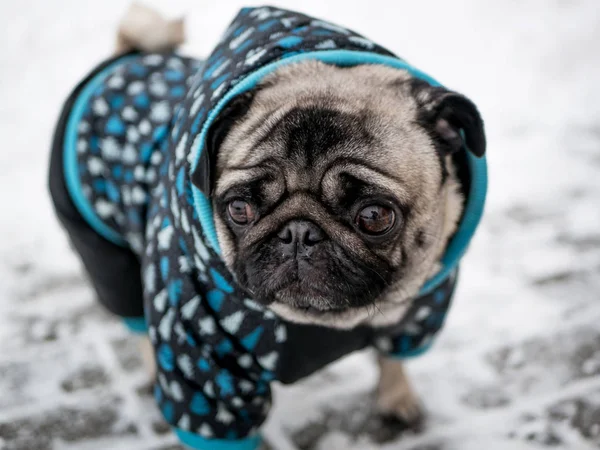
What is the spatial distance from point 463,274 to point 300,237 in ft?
5.32

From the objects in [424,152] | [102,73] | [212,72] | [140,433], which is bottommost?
[140,433]

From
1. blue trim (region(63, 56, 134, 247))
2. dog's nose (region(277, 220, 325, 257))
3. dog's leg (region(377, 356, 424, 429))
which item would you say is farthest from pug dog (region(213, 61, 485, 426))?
blue trim (region(63, 56, 134, 247))

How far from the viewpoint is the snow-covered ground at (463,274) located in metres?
2.50

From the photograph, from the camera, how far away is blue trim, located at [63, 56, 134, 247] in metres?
2.42

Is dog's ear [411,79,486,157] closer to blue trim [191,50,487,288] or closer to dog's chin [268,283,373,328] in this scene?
blue trim [191,50,487,288]

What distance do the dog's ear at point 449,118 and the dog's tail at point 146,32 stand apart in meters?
1.27

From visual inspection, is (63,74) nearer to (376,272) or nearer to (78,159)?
(78,159)

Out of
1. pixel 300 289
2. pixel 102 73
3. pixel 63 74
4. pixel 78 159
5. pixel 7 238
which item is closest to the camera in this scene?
pixel 300 289

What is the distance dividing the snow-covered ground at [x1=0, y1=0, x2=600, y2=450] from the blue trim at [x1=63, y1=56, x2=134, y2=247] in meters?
0.69

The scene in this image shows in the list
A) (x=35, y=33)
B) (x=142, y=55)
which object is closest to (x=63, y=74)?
(x=35, y=33)

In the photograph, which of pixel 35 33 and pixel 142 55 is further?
pixel 35 33

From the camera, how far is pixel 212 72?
6.36 ft

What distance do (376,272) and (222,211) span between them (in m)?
0.46

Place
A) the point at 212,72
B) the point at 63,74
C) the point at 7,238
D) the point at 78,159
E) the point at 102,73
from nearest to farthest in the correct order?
the point at 212,72
the point at 78,159
the point at 102,73
the point at 7,238
the point at 63,74
